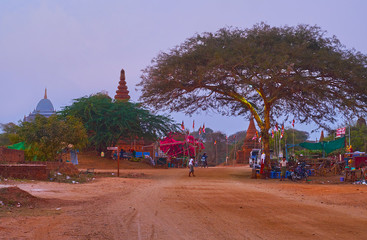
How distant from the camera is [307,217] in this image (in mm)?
9273

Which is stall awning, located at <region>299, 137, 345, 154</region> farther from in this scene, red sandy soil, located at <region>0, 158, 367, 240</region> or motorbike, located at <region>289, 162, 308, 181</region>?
red sandy soil, located at <region>0, 158, 367, 240</region>

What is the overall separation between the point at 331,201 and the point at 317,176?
58.7 feet

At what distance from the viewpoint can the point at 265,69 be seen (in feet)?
83.1

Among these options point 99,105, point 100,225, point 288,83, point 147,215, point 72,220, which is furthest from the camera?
point 99,105

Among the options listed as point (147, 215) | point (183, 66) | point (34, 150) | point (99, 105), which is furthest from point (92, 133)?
point (147, 215)

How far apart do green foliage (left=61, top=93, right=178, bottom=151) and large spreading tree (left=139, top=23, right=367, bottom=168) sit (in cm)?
1155

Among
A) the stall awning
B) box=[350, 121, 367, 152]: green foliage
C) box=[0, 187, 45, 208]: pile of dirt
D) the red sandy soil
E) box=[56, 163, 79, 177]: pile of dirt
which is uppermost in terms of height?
box=[350, 121, 367, 152]: green foliage

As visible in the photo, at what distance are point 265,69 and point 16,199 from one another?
1774cm

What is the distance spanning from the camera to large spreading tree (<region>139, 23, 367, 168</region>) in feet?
84.8

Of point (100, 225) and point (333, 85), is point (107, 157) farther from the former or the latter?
point (100, 225)

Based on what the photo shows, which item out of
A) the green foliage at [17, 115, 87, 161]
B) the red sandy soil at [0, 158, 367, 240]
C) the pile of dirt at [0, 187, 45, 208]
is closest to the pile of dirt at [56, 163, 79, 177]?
A: the green foliage at [17, 115, 87, 161]

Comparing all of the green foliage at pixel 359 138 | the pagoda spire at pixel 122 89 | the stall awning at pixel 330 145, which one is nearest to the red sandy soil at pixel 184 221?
the stall awning at pixel 330 145

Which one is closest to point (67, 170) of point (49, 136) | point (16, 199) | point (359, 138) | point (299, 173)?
point (49, 136)

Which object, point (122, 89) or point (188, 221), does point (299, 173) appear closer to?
point (188, 221)
